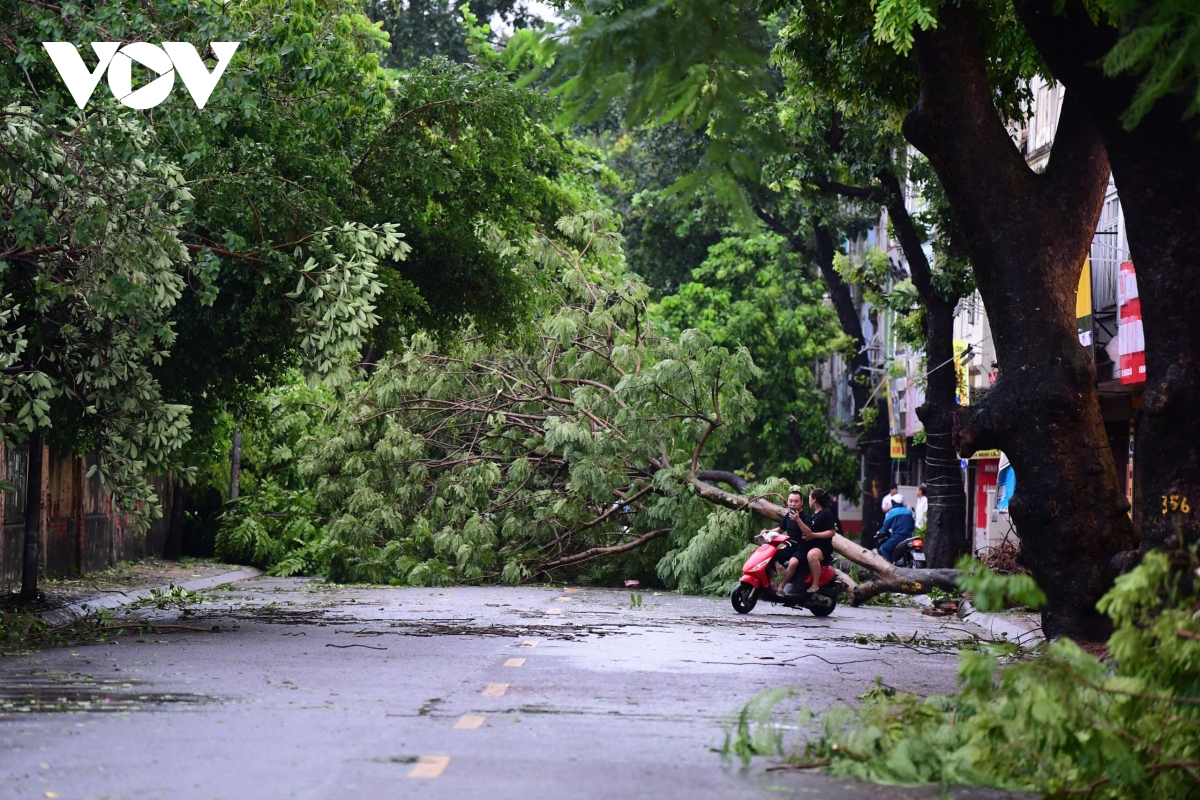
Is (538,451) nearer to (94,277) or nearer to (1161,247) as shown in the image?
(94,277)

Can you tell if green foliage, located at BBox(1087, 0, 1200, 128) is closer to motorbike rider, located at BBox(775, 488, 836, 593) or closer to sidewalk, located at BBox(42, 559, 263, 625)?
motorbike rider, located at BBox(775, 488, 836, 593)

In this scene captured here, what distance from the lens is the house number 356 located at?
1066 centimetres

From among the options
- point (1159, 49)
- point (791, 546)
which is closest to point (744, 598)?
point (791, 546)

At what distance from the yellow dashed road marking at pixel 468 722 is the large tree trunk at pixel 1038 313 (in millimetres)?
5204

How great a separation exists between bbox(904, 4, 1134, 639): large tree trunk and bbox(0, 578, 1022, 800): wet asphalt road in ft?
4.46

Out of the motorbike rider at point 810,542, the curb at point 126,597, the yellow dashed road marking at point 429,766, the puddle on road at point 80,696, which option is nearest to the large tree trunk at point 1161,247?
the yellow dashed road marking at point 429,766

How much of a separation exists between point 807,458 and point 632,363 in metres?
16.8

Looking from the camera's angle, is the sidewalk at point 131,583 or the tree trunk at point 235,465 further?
the tree trunk at point 235,465

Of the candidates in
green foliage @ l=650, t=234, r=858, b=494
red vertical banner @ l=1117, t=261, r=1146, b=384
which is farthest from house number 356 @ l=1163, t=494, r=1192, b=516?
green foliage @ l=650, t=234, r=858, b=494

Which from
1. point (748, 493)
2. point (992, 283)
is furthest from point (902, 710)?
point (748, 493)

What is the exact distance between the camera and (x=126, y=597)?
20031mm

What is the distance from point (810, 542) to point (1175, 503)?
8.76 meters

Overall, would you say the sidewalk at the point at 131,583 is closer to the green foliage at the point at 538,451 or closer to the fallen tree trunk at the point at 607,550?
the green foliage at the point at 538,451

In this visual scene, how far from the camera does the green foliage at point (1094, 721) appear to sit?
6.76 meters
